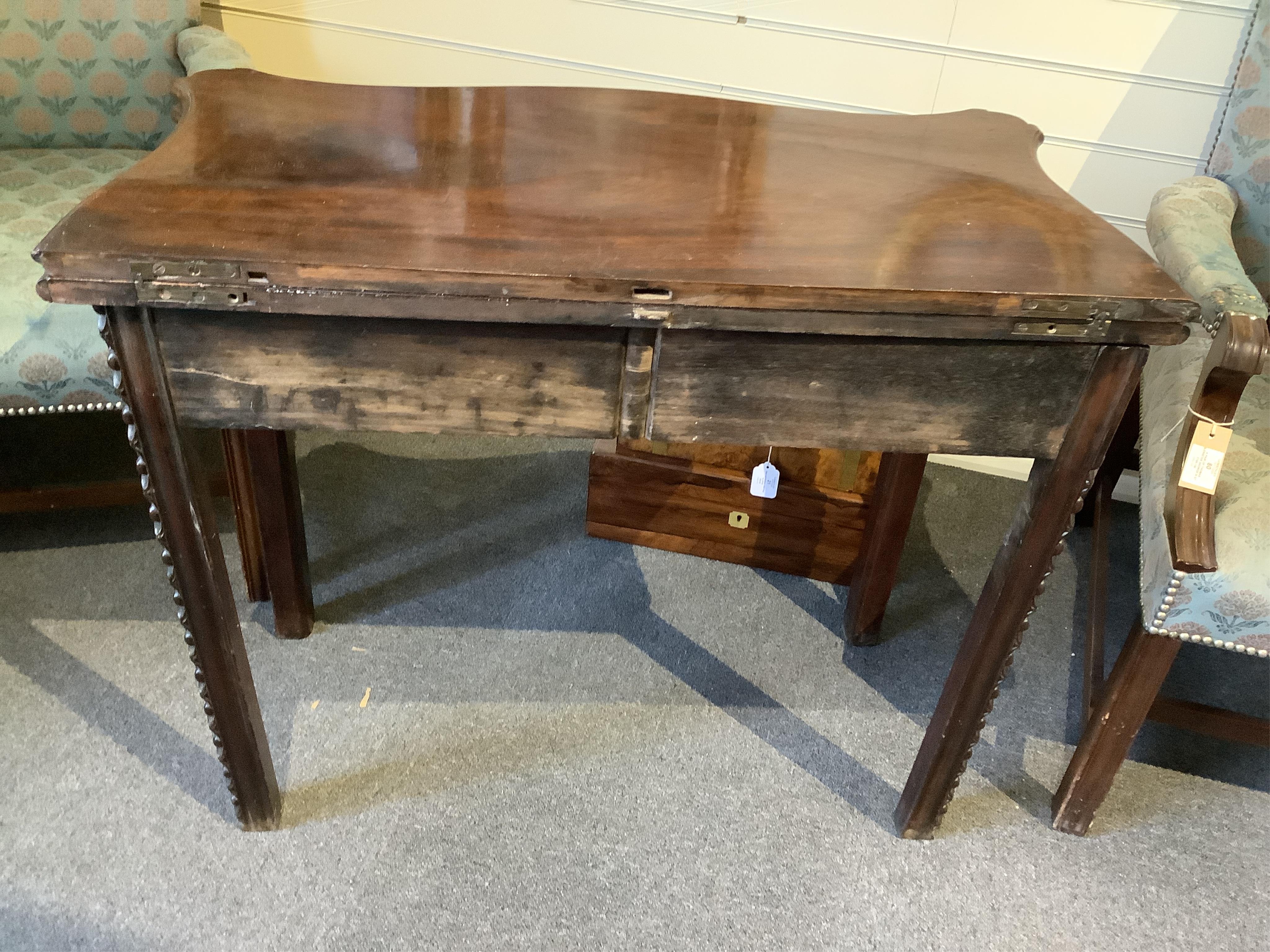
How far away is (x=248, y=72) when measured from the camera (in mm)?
1352

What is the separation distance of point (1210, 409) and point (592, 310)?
0.68m

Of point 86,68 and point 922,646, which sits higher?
point 86,68

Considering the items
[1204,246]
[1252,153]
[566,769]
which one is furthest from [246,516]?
[1252,153]

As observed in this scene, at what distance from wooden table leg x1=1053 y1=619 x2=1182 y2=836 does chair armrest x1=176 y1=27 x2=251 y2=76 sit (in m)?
1.57

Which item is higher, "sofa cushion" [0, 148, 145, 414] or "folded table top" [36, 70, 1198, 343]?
"folded table top" [36, 70, 1198, 343]

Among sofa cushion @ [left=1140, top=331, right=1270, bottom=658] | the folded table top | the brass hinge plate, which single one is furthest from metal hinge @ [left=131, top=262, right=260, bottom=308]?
sofa cushion @ [left=1140, top=331, right=1270, bottom=658]

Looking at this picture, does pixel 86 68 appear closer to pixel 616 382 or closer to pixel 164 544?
pixel 164 544

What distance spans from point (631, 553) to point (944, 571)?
1.97 ft

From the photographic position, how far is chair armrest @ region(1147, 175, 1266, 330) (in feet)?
3.50

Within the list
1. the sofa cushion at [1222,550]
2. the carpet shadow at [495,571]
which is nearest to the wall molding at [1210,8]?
the sofa cushion at [1222,550]

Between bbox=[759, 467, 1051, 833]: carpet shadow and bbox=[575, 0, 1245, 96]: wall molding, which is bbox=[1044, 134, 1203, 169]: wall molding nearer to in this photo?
bbox=[575, 0, 1245, 96]: wall molding

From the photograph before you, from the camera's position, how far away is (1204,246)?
4.05 ft

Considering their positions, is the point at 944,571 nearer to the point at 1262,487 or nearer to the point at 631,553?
the point at 631,553

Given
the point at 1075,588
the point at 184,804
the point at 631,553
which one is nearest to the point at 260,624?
the point at 184,804
